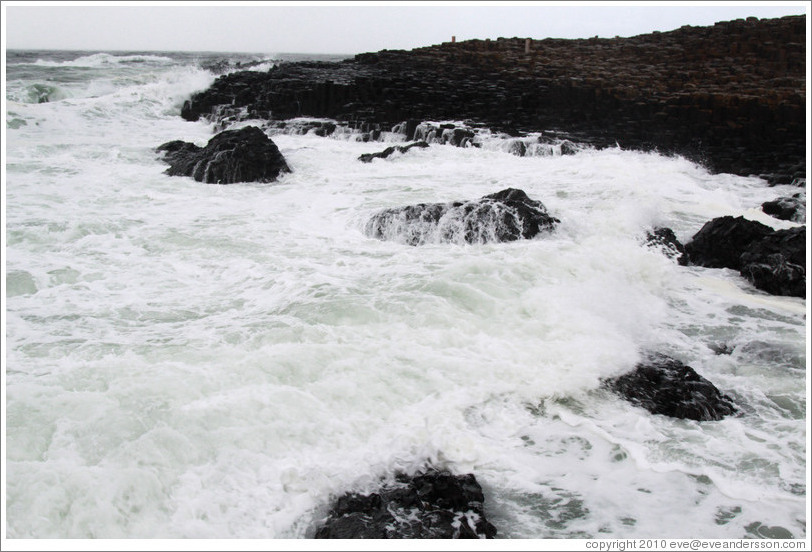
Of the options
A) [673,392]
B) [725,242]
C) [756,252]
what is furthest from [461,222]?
[673,392]

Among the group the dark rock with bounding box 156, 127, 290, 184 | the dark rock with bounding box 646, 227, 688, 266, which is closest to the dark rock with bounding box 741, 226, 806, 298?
the dark rock with bounding box 646, 227, 688, 266

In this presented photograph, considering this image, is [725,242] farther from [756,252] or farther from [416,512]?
[416,512]

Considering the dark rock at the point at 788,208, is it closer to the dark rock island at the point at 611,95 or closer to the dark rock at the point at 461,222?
the dark rock island at the point at 611,95

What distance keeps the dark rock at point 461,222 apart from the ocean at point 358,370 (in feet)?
0.83

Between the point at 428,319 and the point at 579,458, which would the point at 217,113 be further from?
the point at 579,458

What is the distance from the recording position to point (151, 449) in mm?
3949

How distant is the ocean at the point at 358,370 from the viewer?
145 inches

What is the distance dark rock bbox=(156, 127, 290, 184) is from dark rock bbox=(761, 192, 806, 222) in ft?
30.6

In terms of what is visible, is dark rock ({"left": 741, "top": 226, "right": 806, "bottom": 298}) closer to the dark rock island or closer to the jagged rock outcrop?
the jagged rock outcrop

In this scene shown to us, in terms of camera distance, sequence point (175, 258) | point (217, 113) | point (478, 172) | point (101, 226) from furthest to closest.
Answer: point (217, 113), point (478, 172), point (101, 226), point (175, 258)

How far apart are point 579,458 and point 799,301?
181 inches

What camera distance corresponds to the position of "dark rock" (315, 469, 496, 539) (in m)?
3.42

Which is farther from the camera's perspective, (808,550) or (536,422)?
(536,422)

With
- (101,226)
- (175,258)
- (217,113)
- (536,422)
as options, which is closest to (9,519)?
(536,422)
